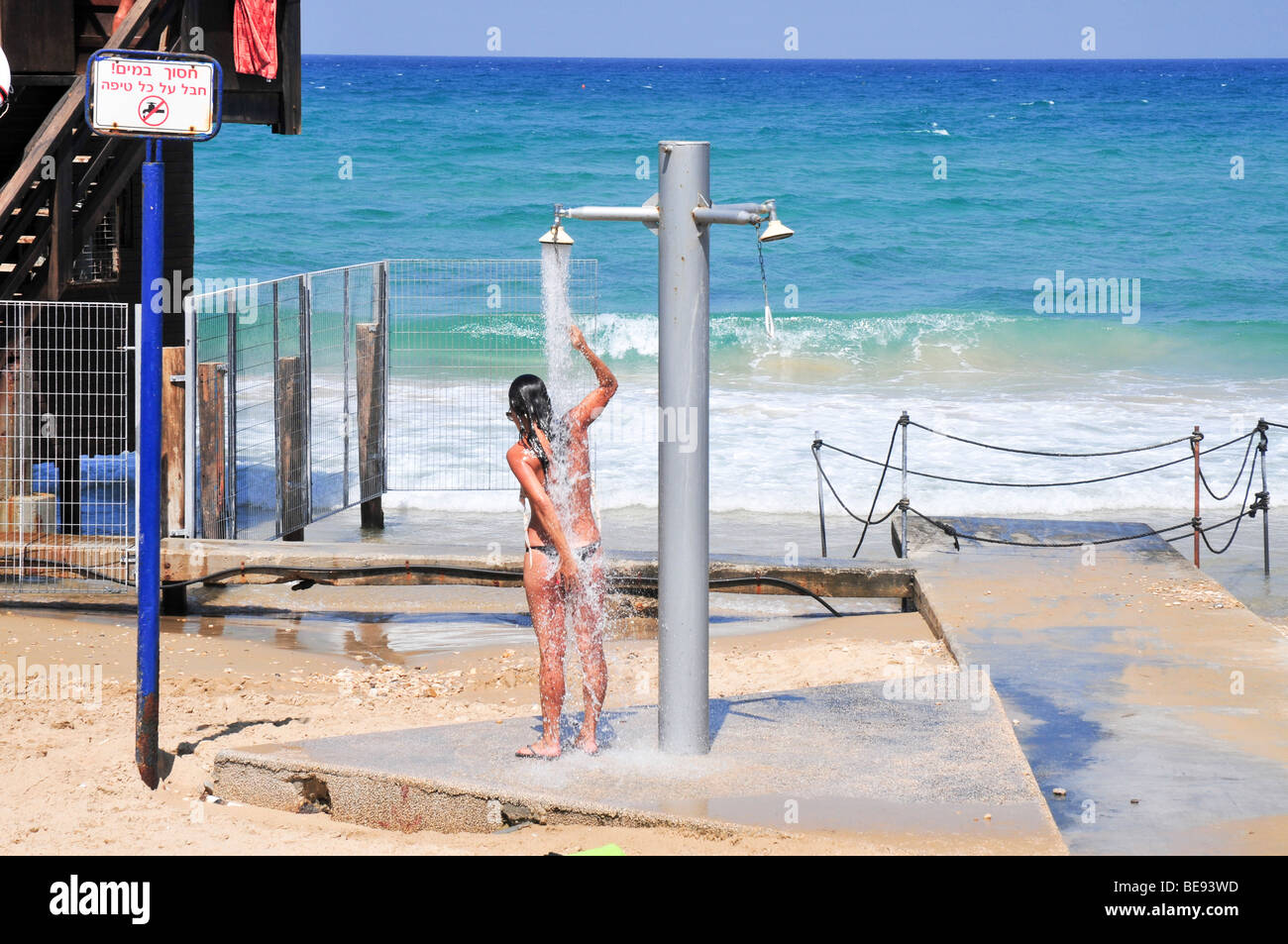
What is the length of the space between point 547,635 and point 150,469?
1860 millimetres

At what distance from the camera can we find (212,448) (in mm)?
10094

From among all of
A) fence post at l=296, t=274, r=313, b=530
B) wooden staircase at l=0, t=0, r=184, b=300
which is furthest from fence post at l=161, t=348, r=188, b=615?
wooden staircase at l=0, t=0, r=184, b=300

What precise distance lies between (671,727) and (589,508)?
1.03 m

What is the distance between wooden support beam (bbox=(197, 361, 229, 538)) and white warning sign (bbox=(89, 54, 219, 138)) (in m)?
4.28

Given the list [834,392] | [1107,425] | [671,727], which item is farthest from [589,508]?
[834,392]

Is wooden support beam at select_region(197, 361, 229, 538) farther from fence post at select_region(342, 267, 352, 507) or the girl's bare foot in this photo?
the girl's bare foot

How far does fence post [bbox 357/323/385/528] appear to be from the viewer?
41.5 feet

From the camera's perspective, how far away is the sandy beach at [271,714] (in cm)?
558

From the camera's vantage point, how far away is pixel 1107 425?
19.9 meters

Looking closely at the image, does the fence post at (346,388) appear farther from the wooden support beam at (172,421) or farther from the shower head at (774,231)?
the shower head at (774,231)

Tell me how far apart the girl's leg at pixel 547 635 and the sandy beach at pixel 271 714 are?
2.12ft

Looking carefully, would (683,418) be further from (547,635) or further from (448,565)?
(448,565)

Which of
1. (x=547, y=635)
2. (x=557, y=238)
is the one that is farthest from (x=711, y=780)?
(x=557, y=238)
